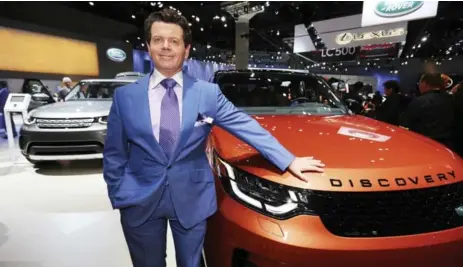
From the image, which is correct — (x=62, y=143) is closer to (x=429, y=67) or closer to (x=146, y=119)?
(x=146, y=119)

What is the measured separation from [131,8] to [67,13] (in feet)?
8.92

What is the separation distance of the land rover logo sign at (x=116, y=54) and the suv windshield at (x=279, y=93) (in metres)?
15.9

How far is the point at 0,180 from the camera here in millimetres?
4559

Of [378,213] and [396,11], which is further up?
[396,11]

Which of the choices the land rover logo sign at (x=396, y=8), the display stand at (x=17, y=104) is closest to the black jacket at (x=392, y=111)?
the land rover logo sign at (x=396, y=8)

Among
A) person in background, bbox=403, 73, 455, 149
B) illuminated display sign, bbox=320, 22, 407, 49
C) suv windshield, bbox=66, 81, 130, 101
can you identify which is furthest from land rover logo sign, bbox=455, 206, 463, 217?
illuminated display sign, bbox=320, 22, 407, 49

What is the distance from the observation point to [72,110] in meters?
4.66

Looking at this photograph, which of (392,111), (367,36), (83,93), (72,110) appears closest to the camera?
(72,110)

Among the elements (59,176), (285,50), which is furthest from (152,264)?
(285,50)

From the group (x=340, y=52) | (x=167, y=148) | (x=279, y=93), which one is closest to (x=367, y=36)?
(x=340, y=52)

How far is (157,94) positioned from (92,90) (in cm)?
498

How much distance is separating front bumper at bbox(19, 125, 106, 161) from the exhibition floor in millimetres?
317

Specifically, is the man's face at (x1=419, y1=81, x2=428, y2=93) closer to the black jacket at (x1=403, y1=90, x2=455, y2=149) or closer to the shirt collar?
the black jacket at (x1=403, y1=90, x2=455, y2=149)

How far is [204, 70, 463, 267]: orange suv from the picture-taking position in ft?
4.25
